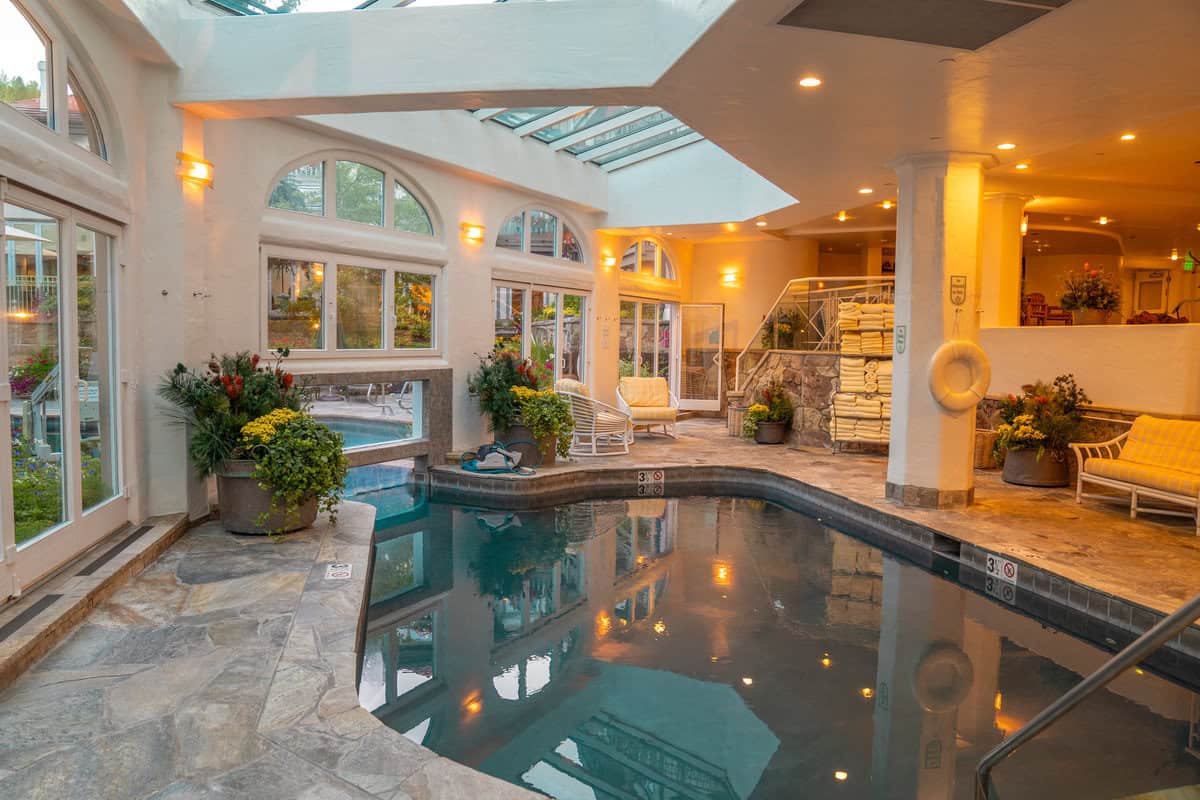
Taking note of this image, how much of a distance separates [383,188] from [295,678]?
19.7 ft

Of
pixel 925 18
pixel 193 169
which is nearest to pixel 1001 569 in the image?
pixel 925 18

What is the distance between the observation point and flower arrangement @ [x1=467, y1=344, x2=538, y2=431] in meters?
8.78

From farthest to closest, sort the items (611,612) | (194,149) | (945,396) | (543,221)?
1. (543,221)
2. (945,396)
3. (194,149)
4. (611,612)

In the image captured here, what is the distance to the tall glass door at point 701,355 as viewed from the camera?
45.7ft

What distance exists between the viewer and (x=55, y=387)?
14.4ft

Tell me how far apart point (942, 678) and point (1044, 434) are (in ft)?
15.4

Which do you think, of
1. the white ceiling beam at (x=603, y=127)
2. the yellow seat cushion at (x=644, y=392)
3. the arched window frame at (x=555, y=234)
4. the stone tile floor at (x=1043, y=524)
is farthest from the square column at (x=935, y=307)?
the yellow seat cushion at (x=644, y=392)

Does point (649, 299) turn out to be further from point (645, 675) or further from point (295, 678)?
point (295, 678)

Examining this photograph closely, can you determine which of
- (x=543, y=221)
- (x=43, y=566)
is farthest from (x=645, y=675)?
(x=543, y=221)

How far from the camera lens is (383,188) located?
823 centimetres

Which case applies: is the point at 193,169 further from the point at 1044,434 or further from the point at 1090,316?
the point at 1090,316

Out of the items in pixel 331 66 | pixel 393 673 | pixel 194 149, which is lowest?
pixel 393 673

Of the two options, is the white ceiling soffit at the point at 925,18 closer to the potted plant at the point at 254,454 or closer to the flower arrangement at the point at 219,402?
the potted plant at the point at 254,454

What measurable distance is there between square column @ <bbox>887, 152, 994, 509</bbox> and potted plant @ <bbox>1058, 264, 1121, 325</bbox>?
281cm
